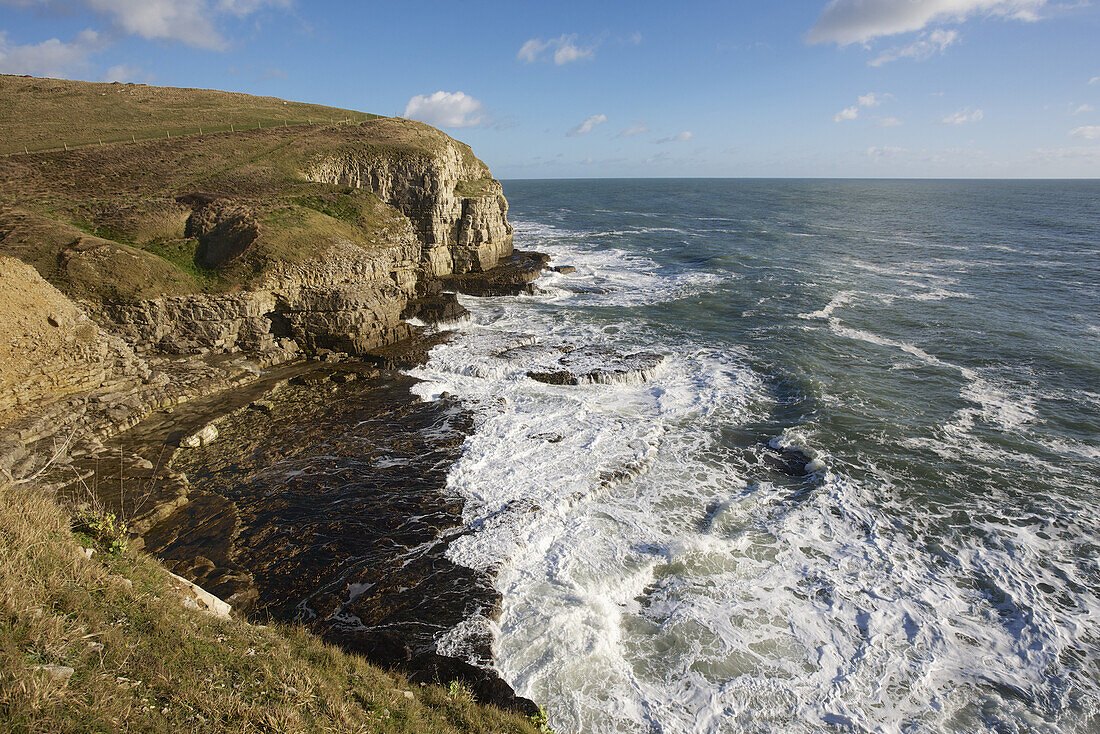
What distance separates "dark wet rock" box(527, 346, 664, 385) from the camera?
2492cm

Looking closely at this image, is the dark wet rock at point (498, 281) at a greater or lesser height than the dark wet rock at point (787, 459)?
greater

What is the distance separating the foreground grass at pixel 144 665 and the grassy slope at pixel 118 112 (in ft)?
133

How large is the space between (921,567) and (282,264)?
2910cm

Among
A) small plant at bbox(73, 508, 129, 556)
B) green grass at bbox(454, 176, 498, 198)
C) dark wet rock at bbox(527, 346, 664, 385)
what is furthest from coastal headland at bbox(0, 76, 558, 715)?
dark wet rock at bbox(527, 346, 664, 385)

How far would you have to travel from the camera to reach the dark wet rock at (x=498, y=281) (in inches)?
1548

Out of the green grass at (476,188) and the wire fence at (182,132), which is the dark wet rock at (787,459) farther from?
the wire fence at (182,132)

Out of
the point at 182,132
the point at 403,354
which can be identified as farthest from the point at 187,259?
the point at 182,132

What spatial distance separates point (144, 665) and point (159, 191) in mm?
33048

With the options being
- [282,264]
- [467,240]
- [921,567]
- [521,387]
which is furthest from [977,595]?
[467,240]

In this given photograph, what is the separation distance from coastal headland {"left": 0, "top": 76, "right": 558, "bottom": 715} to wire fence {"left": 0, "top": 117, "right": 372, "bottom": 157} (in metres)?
0.39

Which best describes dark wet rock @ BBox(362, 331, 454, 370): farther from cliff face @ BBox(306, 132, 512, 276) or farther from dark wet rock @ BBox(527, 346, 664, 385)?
cliff face @ BBox(306, 132, 512, 276)

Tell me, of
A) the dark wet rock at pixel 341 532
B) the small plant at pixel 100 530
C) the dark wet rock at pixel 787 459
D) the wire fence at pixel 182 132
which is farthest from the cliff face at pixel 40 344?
the dark wet rock at pixel 787 459

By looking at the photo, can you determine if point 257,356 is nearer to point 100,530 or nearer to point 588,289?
point 100,530

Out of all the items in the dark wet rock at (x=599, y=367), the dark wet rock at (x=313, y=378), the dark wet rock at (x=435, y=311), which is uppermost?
the dark wet rock at (x=435, y=311)
